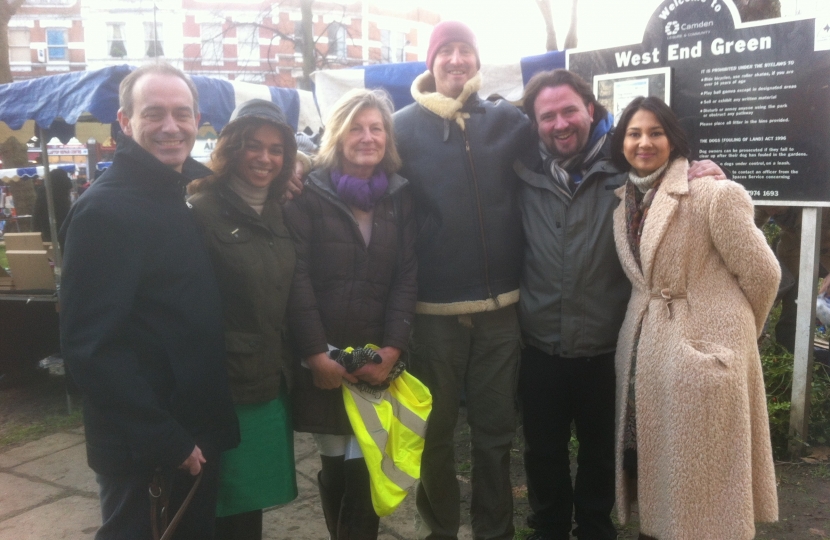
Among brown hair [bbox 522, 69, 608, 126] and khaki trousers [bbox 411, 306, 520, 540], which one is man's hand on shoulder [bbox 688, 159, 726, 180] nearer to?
brown hair [bbox 522, 69, 608, 126]

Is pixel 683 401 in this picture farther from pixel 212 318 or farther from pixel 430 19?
pixel 430 19

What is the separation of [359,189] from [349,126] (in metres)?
0.27

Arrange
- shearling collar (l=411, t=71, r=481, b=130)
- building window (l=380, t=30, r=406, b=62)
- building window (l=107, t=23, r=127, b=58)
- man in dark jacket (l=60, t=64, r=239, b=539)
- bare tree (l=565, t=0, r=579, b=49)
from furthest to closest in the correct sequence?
building window (l=380, t=30, r=406, b=62) → building window (l=107, t=23, r=127, b=58) → bare tree (l=565, t=0, r=579, b=49) → shearling collar (l=411, t=71, r=481, b=130) → man in dark jacket (l=60, t=64, r=239, b=539)

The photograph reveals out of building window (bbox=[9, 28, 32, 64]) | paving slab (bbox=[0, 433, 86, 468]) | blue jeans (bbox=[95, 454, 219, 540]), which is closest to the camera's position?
blue jeans (bbox=[95, 454, 219, 540])

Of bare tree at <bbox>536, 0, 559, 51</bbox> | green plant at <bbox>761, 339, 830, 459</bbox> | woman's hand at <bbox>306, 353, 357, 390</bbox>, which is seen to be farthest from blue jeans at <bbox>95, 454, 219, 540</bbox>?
bare tree at <bbox>536, 0, 559, 51</bbox>

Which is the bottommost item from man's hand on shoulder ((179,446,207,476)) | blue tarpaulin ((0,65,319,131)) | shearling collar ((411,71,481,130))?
man's hand on shoulder ((179,446,207,476))

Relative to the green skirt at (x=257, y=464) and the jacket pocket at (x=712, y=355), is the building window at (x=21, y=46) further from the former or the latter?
the jacket pocket at (x=712, y=355)

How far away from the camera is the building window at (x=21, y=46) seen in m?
38.7

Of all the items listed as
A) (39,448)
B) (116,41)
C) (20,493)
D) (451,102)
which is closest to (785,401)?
(451,102)

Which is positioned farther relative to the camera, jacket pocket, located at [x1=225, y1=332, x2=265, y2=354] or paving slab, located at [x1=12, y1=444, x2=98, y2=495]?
paving slab, located at [x1=12, y1=444, x2=98, y2=495]

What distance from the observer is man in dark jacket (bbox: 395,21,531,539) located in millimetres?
2893

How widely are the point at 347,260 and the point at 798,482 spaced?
302cm

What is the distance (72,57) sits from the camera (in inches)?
1559

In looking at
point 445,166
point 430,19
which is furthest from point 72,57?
point 445,166
